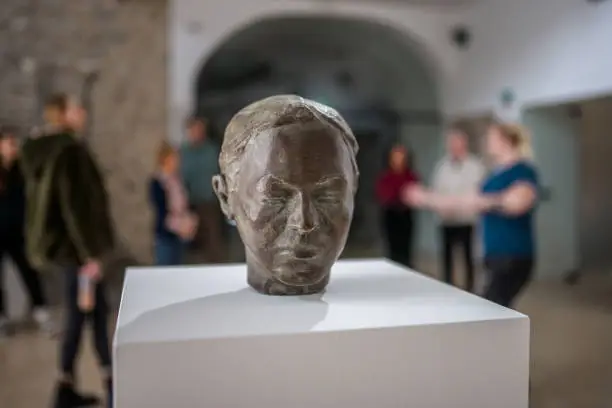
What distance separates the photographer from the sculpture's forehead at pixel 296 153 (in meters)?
1.54

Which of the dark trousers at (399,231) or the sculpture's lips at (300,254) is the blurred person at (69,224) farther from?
the dark trousers at (399,231)

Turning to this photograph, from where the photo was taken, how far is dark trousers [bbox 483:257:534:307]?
107 inches

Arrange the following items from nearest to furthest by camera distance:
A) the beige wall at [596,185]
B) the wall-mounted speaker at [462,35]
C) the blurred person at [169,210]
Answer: the blurred person at [169,210]
the beige wall at [596,185]
the wall-mounted speaker at [462,35]

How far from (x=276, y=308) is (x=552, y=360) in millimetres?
2209

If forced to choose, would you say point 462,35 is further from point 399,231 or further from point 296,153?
point 296,153

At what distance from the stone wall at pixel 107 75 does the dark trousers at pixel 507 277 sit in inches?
130

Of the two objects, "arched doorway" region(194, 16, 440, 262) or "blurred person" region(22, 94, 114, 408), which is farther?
"arched doorway" region(194, 16, 440, 262)

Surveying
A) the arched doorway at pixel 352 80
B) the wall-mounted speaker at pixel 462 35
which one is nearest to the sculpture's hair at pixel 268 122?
the arched doorway at pixel 352 80

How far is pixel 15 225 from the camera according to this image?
13.3 feet

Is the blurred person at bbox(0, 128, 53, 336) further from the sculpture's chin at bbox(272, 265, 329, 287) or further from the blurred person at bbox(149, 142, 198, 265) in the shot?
the sculpture's chin at bbox(272, 265, 329, 287)

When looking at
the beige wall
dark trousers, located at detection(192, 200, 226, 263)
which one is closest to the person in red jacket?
dark trousers, located at detection(192, 200, 226, 263)

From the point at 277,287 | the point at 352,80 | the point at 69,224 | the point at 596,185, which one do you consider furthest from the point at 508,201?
the point at 352,80

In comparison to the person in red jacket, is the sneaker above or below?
below

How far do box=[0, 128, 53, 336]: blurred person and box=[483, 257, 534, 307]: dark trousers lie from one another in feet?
9.06
